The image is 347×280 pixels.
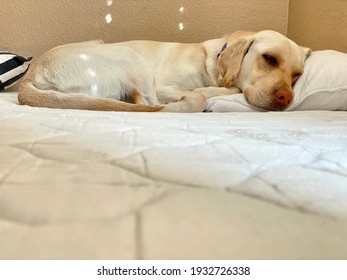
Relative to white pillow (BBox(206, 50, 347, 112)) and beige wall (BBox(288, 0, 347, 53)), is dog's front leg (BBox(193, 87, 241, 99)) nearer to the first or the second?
white pillow (BBox(206, 50, 347, 112))

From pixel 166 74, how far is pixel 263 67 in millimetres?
430

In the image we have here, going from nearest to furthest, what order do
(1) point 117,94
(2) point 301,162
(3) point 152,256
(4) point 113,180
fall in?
(3) point 152,256
(4) point 113,180
(2) point 301,162
(1) point 117,94

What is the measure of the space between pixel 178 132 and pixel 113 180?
32cm

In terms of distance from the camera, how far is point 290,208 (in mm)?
391

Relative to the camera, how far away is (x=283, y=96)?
135cm

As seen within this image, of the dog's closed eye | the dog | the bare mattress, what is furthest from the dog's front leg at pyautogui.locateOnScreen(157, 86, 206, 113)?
the bare mattress

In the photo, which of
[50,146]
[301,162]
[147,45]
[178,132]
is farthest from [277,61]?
[50,146]

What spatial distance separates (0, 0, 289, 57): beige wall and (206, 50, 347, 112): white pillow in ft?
2.78

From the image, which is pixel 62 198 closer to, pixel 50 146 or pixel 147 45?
pixel 50 146

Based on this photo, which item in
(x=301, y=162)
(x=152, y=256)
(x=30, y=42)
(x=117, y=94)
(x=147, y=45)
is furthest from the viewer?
(x=30, y=42)

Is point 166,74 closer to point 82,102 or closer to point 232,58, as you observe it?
point 232,58

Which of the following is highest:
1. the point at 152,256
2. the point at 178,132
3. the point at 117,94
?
the point at 152,256

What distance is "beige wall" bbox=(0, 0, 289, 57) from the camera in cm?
199

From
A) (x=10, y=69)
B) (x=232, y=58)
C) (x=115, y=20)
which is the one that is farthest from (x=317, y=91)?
(x=10, y=69)
